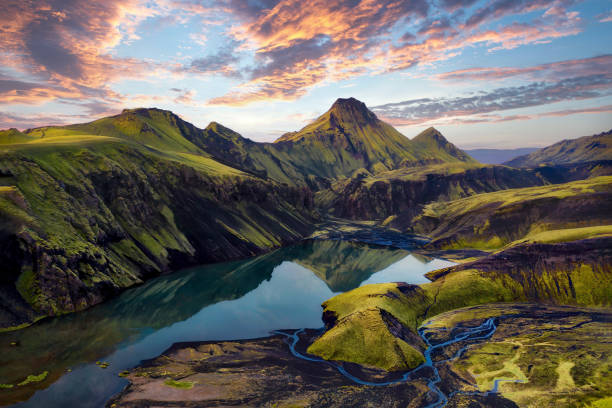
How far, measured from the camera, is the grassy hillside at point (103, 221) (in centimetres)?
6694

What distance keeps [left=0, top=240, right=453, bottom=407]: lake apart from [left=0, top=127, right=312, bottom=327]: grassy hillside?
19.6ft

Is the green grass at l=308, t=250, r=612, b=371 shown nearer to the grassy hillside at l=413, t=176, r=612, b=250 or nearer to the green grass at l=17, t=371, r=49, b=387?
the green grass at l=17, t=371, r=49, b=387

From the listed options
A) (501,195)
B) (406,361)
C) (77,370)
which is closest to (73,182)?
(77,370)

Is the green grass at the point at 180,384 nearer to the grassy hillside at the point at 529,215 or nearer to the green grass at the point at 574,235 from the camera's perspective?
the green grass at the point at 574,235

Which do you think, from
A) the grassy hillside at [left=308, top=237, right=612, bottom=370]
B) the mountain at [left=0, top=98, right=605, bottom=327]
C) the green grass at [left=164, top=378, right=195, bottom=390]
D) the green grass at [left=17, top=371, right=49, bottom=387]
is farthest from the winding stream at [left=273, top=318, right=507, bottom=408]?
the mountain at [left=0, top=98, right=605, bottom=327]

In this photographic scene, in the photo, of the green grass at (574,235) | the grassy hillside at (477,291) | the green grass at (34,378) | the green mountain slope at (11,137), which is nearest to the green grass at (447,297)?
the grassy hillside at (477,291)

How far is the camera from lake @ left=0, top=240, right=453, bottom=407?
4553 cm

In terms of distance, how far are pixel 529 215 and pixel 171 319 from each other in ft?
495

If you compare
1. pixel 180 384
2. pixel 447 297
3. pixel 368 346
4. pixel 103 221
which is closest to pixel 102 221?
pixel 103 221

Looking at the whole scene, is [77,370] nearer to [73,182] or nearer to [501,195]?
[73,182]

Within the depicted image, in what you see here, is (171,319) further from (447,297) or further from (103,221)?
(447,297)

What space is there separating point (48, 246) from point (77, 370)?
33.9 m

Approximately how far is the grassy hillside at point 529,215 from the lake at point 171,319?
35.0 m

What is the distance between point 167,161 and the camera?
14925 cm
